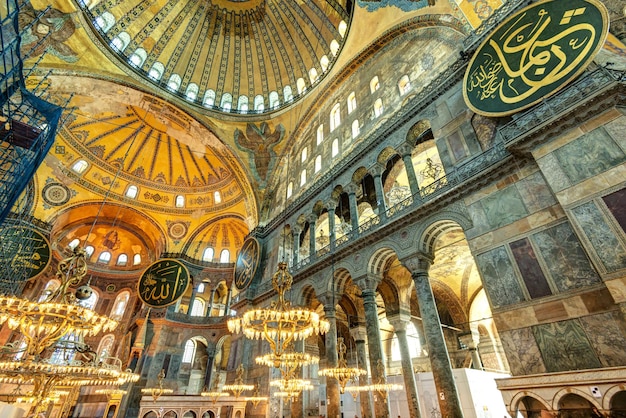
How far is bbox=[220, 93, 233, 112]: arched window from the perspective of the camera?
17141 millimetres

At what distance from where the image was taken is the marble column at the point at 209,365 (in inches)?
636

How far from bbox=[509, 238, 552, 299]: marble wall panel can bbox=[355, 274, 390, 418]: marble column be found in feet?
12.0

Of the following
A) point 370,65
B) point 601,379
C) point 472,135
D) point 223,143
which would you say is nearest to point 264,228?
point 223,143

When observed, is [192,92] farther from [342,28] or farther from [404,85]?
[404,85]

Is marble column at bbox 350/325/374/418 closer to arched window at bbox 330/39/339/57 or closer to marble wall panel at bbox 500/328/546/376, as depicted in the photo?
marble wall panel at bbox 500/328/546/376

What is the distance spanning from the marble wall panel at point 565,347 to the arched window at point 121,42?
1853 cm

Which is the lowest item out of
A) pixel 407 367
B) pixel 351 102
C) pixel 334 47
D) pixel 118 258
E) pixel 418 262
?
pixel 407 367

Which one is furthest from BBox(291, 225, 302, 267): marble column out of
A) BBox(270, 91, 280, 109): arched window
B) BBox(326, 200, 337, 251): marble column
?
BBox(270, 91, 280, 109): arched window

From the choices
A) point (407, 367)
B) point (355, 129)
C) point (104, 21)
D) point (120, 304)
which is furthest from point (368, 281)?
point (120, 304)

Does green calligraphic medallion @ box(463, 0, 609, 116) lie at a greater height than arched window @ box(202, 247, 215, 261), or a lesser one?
lesser

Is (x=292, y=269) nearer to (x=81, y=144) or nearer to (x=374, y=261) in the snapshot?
(x=374, y=261)

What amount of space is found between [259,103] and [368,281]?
44.0ft

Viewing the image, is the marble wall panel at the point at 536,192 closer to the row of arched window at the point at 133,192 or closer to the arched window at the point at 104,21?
the row of arched window at the point at 133,192

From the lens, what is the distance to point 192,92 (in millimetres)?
16625
